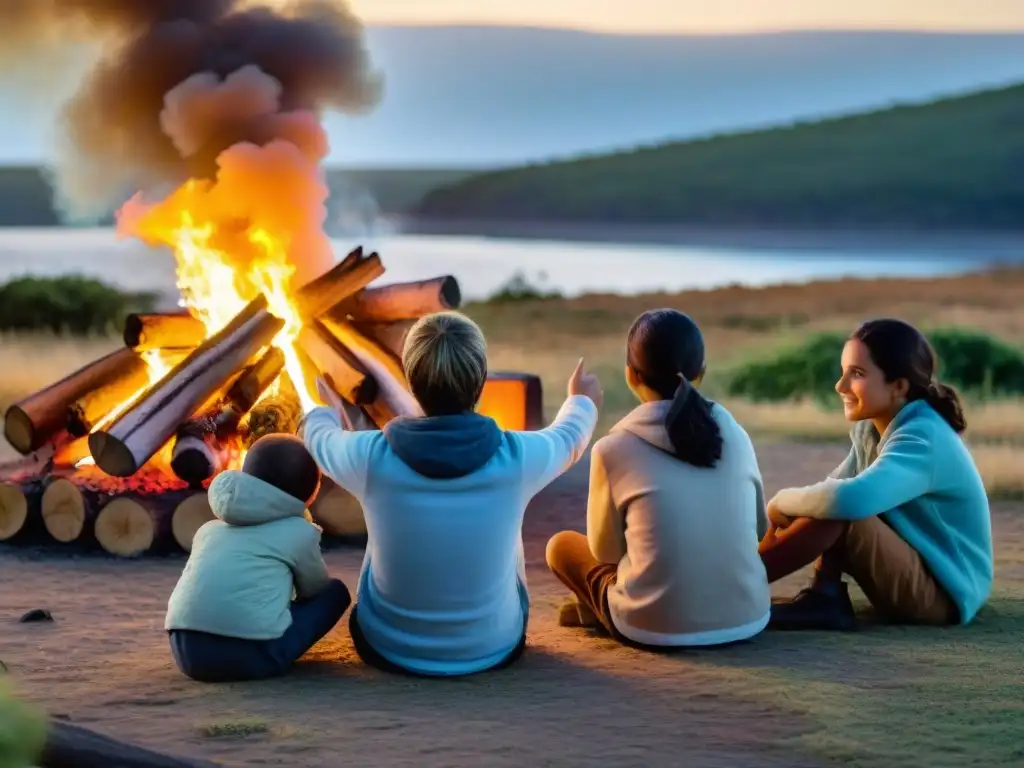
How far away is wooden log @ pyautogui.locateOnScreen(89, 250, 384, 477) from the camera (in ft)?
25.1

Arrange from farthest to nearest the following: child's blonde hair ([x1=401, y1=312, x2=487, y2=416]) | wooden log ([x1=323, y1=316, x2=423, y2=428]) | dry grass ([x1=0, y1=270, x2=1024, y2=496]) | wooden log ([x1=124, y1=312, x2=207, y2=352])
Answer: dry grass ([x1=0, y1=270, x2=1024, y2=496]), wooden log ([x1=124, y1=312, x2=207, y2=352]), wooden log ([x1=323, y1=316, x2=423, y2=428]), child's blonde hair ([x1=401, y1=312, x2=487, y2=416])

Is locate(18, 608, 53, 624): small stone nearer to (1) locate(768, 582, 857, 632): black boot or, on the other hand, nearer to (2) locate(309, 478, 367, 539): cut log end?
(2) locate(309, 478, 367, 539): cut log end

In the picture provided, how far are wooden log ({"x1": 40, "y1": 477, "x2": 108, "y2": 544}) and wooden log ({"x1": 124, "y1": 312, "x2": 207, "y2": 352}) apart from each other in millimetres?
1009

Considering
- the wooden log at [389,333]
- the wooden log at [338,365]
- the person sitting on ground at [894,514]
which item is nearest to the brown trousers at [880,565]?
the person sitting on ground at [894,514]

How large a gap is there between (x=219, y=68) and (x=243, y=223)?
1148mm

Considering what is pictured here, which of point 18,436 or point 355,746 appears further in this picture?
point 18,436

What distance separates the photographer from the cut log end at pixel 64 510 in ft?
26.1

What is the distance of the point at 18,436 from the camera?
8.41 meters

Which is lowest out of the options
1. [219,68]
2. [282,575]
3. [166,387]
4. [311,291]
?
[282,575]

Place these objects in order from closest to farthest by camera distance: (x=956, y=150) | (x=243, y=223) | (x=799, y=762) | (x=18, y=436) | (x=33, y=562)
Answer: (x=799, y=762) < (x=33, y=562) < (x=18, y=436) < (x=243, y=223) < (x=956, y=150)

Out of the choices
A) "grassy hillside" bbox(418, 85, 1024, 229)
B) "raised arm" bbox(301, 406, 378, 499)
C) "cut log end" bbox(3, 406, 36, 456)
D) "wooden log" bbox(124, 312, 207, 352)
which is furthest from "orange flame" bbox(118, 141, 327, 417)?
"grassy hillside" bbox(418, 85, 1024, 229)

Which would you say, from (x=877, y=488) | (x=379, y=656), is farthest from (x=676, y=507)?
(x=379, y=656)

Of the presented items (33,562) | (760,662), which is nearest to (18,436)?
(33,562)

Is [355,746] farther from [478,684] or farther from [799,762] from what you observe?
[799,762]
